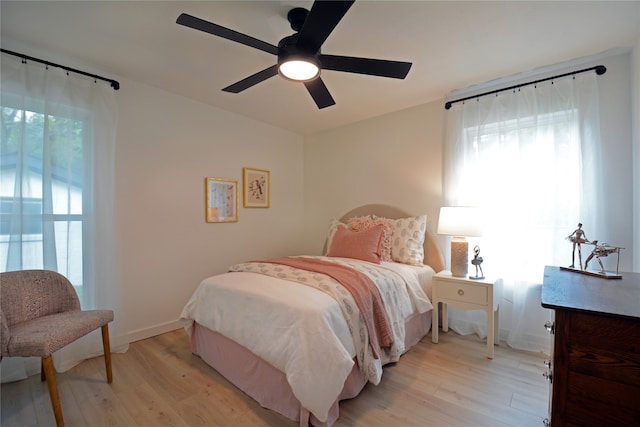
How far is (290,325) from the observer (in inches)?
61.8

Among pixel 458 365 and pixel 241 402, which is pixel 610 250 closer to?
pixel 458 365

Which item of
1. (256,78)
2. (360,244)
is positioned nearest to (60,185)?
(256,78)

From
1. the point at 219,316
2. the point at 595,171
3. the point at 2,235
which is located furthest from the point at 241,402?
the point at 595,171

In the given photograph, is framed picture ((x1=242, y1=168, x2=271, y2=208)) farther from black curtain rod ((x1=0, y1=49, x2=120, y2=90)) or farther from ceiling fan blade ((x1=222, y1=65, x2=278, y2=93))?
ceiling fan blade ((x1=222, y1=65, x2=278, y2=93))

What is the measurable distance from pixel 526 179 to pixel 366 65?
5.98ft

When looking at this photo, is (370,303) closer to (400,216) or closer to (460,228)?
(460,228)

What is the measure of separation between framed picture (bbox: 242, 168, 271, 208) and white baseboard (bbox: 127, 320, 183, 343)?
157cm

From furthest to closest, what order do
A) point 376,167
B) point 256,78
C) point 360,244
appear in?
point 376,167 < point 360,244 < point 256,78

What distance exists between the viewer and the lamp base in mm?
2488

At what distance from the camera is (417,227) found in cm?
292

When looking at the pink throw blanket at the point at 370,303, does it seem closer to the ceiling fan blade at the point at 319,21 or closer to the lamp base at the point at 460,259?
the lamp base at the point at 460,259

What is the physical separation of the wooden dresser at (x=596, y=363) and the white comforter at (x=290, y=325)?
896mm

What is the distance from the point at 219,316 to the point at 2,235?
160 cm

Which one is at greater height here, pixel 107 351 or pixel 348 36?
pixel 348 36
